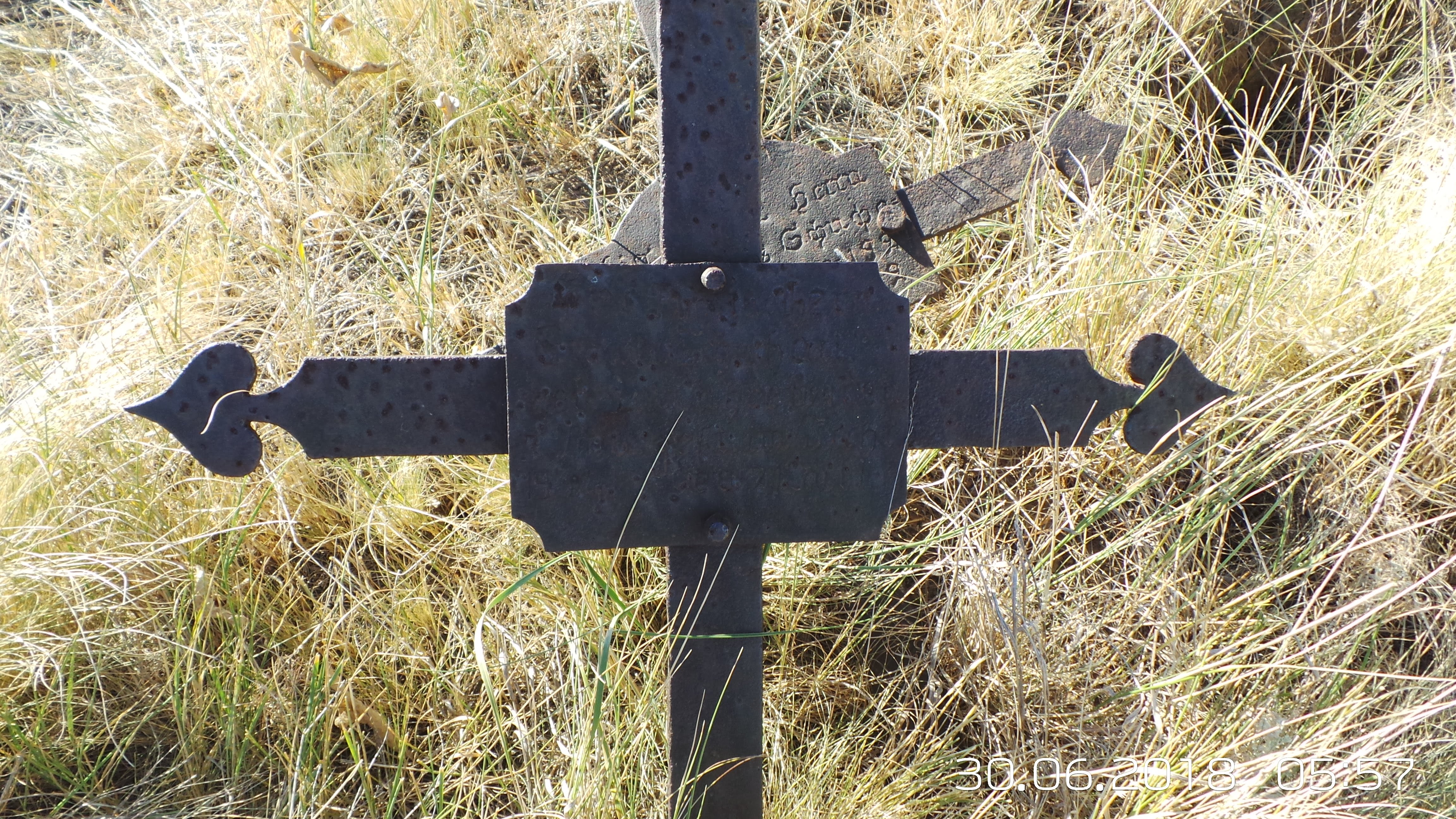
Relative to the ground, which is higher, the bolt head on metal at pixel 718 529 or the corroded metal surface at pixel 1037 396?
the corroded metal surface at pixel 1037 396

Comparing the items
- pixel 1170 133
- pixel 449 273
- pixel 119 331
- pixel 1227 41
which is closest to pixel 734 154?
pixel 449 273

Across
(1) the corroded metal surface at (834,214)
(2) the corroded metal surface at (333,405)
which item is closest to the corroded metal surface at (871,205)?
(1) the corroded metal surface at (834,214)

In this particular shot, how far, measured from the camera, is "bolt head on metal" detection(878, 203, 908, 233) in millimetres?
1760

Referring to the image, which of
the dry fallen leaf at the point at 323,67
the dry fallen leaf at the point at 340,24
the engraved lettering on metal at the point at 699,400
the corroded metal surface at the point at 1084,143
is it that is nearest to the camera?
the engraved lettering on metal at the point at 699,400

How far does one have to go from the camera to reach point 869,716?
1604mm

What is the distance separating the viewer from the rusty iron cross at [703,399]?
1.05 metres

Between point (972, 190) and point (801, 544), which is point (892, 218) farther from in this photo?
point (801, 544)

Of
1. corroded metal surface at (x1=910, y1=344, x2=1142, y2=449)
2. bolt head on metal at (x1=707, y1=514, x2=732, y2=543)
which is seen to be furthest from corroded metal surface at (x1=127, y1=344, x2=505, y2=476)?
corroded metal surface at (x1=910, y1=344, x2=1142, y2=449)

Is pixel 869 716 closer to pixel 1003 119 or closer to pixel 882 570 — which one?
pixel 882 570

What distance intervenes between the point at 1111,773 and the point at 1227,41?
193 cm

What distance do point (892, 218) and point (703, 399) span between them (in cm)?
84
